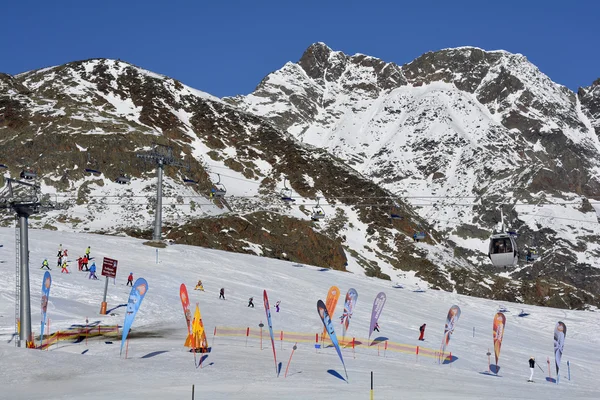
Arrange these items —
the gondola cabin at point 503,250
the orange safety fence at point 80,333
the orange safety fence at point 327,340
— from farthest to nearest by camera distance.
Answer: the gondola cabin at point 503,250, the orange safety fence at point 327,340, the orange safety fence at point 80,333

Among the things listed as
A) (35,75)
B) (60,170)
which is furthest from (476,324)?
(35,75)

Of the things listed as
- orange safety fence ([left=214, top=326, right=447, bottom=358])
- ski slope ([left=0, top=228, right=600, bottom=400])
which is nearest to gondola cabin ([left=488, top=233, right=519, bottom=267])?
ski slope ([left=0, top=228, right=600, bottom=400])

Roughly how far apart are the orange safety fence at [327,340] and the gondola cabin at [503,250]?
47.9 feet

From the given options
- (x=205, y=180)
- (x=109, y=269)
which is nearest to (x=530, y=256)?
(x=109, y=269)

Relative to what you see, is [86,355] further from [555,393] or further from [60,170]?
[60,170]

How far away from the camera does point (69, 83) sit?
164 meters

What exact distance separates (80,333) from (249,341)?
24.4ft

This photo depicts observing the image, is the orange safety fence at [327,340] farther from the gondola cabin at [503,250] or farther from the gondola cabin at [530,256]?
the gondola cabin at [530,256]

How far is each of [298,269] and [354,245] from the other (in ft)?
198

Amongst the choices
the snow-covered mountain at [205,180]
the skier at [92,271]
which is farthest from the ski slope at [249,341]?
the snow-covered mountain at [205,180]

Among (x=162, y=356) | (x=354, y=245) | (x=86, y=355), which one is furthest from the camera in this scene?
(x=354, y=245)

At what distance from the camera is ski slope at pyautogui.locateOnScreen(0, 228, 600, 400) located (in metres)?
21.5

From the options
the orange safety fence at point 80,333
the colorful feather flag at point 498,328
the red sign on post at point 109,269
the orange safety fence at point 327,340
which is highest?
the red sign on post at point 109,269

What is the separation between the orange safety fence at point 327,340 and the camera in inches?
1329
